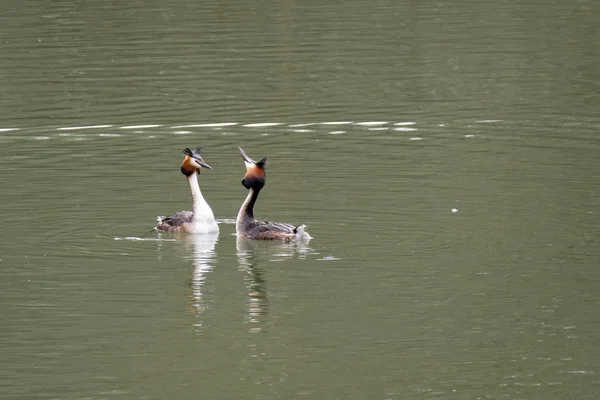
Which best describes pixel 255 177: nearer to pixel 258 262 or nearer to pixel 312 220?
pixel 312 220

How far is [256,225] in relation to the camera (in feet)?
53.3

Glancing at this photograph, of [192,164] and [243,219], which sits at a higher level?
[192,164]

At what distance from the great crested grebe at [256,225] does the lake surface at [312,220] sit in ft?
0.43

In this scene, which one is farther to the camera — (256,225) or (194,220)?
(194,220)

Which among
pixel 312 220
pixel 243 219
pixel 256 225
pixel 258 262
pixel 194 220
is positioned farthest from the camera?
pixel 312 220

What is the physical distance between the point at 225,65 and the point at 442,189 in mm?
12444

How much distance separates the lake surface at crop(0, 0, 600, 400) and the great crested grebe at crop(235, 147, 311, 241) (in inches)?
5.1

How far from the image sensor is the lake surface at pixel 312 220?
464 inches

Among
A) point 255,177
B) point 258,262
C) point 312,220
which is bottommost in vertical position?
point 258,262

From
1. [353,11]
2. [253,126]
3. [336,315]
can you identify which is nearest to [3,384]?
[336,315]

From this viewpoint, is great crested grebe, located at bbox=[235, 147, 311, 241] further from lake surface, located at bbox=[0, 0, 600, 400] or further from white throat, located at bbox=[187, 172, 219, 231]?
white throat, located at bbox=[187, 172, 219, 231]

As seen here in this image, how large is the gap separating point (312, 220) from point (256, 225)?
93 cm

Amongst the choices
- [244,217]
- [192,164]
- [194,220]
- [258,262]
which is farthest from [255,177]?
[258,262]

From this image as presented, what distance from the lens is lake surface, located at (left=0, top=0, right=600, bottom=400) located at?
1177 centimetres
